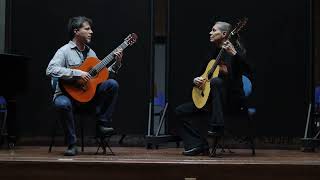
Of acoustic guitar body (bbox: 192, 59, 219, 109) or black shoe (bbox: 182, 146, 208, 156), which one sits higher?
acoustic guitar body (bbox: 192, 59, 219, 109)

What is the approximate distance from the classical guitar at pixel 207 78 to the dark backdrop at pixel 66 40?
4.05 feet

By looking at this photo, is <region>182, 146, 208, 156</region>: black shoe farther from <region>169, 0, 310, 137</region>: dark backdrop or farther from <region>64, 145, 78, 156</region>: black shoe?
<region>169, 0, 310, 137</region>: dark backdrop

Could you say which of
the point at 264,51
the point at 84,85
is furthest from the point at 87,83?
the point at 264,51

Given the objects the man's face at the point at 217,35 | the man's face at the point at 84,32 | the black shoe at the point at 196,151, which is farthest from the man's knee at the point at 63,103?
the man's face at the point at 217,35

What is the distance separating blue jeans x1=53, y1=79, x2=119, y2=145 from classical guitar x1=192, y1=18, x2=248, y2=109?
72 cm

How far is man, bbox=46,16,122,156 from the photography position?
14.8 ft

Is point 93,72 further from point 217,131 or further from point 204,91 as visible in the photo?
point 217,131

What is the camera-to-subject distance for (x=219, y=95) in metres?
4.52

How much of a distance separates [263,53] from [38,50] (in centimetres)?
251

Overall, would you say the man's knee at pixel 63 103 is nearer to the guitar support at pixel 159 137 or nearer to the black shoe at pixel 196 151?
the black shoe at pixel 196 151

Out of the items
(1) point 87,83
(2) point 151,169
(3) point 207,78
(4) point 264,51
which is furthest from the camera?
(4) point 264,51

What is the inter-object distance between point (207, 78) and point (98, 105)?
99cm

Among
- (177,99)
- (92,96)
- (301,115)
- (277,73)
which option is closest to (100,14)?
(177,99)

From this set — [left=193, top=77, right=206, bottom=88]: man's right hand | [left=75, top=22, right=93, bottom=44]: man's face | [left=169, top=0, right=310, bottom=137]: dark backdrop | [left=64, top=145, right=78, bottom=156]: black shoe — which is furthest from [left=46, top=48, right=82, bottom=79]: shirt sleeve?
[left=169, top=0, right=310, bottom=137]: dark backdrop
